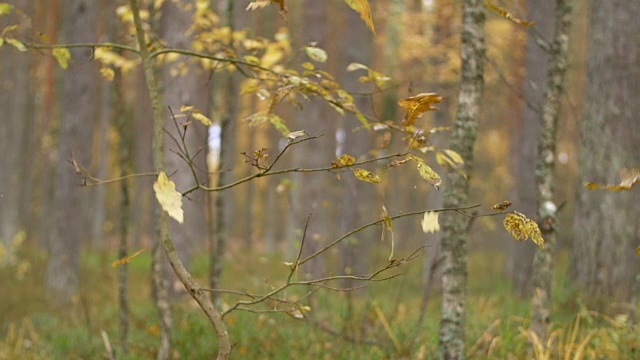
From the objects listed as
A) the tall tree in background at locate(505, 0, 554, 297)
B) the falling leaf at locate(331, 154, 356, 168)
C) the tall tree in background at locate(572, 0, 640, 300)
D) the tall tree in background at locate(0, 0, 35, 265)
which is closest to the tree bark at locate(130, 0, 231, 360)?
the falling leaf at locate(331, 154, 356, 168)

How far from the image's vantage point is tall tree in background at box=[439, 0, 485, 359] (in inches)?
167

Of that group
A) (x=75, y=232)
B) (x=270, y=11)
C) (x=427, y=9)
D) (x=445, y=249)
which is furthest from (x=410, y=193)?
(x=445, y=249)

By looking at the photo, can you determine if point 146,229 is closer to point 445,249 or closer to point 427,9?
point 427,9

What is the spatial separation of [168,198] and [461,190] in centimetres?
223

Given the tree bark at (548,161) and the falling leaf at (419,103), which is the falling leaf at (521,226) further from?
the tree bark at (548,161)

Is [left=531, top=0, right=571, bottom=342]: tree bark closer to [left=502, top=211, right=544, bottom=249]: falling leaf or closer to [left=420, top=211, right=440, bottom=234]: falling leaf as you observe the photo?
[left=502, top=211, right=544, bottom=249]: falling leaf

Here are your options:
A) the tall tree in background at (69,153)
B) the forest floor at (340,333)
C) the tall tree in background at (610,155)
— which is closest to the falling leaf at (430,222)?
the forest floor at (340,333)

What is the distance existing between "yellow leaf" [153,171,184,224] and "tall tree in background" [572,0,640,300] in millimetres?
A: 5679

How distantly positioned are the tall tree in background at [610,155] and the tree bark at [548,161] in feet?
8.79

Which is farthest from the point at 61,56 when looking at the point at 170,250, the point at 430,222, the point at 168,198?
the point at 430,222

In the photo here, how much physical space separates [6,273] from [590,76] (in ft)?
35.2

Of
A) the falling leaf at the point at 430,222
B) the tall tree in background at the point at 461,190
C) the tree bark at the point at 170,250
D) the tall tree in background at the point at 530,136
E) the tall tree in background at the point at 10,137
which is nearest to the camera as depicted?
the falling leaf at the point at 430,222

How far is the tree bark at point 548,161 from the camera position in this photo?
15.5ft

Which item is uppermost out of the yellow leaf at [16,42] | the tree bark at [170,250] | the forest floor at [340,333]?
the yellow leaf at [16,42]
